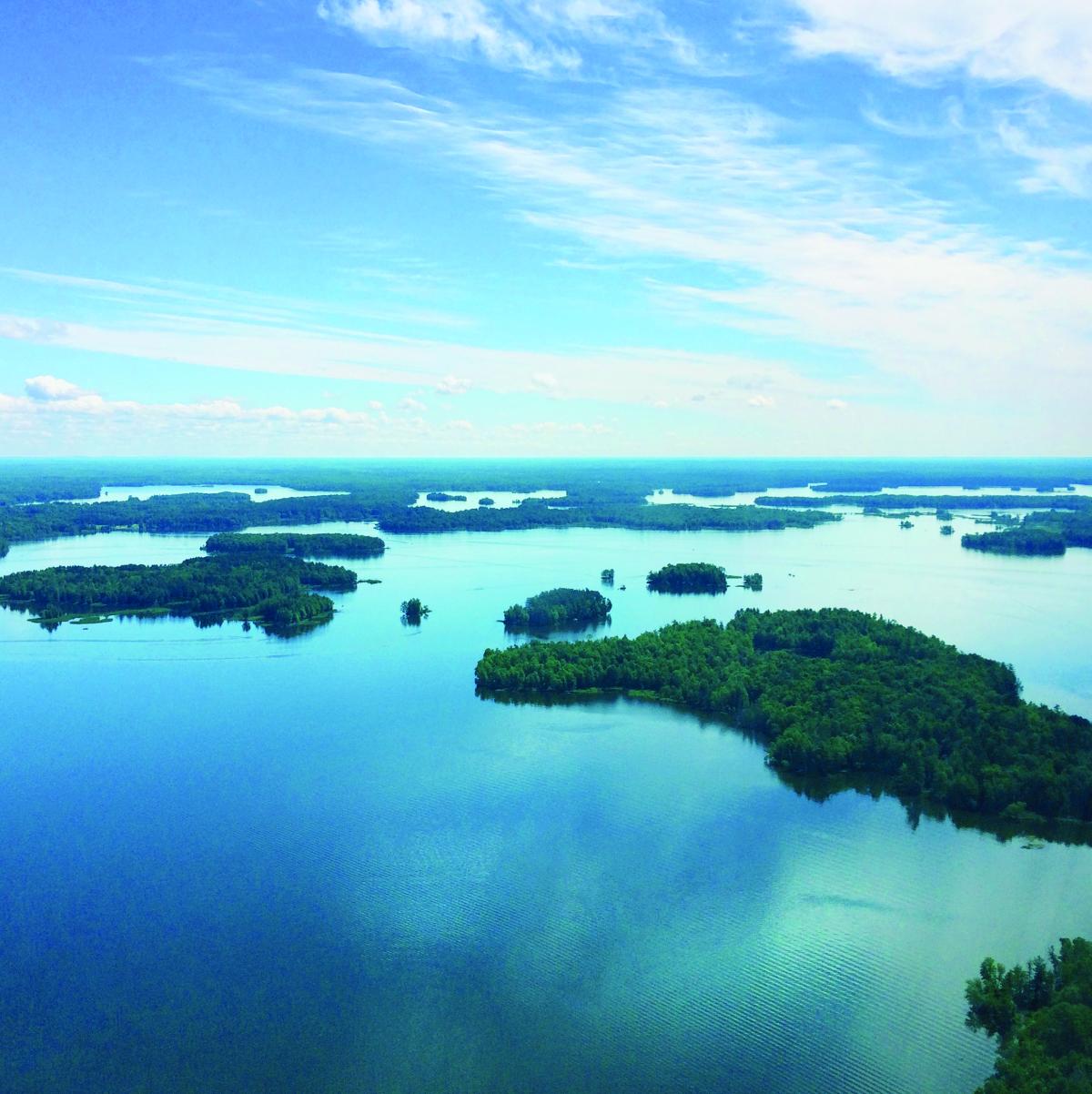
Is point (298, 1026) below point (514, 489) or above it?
below

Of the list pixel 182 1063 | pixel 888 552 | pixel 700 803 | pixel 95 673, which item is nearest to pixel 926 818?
pixel 700 803

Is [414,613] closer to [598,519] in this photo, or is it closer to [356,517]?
[598,519]

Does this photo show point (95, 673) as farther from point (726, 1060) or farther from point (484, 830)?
point (726, 1060)

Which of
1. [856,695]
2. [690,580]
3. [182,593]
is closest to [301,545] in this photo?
[182,593]

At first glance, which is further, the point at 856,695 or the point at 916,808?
the point at 856,695

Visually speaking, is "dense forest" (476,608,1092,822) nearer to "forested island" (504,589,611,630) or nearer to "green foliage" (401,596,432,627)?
"forested island" (504,589,611,630)

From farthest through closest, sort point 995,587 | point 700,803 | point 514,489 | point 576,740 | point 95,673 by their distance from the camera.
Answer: point 514,489, point 995,587, point 95,673, point 576,740, point 700,803
